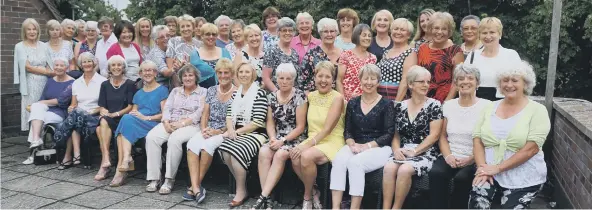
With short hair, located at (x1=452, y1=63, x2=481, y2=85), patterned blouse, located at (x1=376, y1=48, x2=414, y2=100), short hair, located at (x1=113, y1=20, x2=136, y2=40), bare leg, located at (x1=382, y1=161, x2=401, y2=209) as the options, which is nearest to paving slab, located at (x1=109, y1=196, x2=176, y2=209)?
bare leg, located at (x1=382, y1=161, x2=401, y2=209)

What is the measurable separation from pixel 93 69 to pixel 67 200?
1818mm

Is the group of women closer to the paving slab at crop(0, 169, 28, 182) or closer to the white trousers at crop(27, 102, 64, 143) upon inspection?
the white trousers at crop(27, 102, 64, 143)

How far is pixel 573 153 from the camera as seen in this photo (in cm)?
396

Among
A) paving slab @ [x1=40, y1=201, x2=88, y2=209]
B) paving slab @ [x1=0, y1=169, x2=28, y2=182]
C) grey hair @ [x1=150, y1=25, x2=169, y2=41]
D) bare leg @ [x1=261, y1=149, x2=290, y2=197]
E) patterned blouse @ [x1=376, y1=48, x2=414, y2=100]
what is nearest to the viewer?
bare leg @ [x1=261, y1=149, x2=290, y2=197]

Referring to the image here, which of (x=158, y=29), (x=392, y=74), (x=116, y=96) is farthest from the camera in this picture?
(x=158, y=29)

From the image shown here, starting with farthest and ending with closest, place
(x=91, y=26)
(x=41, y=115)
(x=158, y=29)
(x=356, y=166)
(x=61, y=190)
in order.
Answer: (x=91, y=26) → (x=158, y=29) → (x=41, y=115) → (x=61, y=190) → (x=356, y=166)

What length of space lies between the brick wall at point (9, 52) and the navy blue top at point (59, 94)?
73.7 inches

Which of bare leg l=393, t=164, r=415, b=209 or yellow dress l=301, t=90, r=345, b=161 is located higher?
yellow dress l=301, t=90, r=345, b=161

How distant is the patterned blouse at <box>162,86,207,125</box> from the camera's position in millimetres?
5117

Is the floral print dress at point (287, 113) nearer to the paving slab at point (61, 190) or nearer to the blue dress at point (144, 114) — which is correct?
the blue dress at point (144, 114)

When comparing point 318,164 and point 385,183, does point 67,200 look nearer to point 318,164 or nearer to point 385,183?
point 318,164

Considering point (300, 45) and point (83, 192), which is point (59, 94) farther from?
point (300, 45)

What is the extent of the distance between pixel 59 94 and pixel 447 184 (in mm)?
4601

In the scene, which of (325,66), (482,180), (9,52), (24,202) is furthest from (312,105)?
(9,52)
